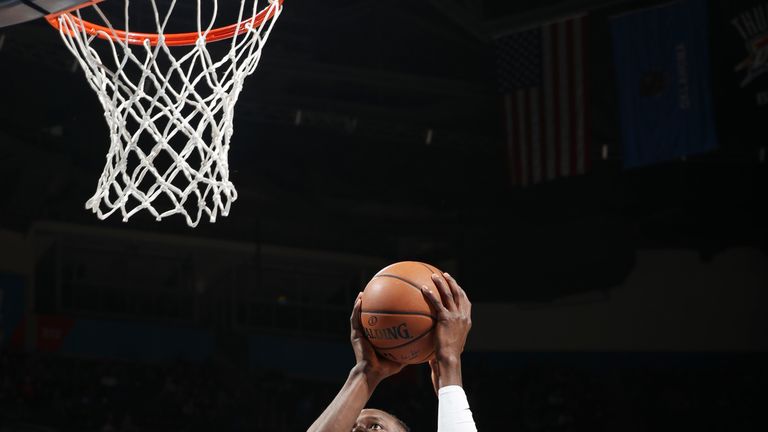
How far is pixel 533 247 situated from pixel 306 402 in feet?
12.6

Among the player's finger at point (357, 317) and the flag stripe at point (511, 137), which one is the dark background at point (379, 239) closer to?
→ the flag stripe at point (511, 137)

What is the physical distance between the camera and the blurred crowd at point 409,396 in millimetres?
11578

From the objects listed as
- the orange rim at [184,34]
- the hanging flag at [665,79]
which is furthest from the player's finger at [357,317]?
the hanging flag at [665,79]

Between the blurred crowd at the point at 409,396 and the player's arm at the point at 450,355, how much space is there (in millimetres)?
10072

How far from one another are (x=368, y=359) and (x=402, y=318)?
11 centimetres

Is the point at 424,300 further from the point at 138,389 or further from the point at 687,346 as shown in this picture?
the point at 687,346

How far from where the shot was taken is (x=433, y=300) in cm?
186

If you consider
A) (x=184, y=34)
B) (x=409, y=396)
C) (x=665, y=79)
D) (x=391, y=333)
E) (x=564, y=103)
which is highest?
(x=665, y=79)

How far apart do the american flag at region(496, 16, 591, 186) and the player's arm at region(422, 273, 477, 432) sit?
676 centimetres

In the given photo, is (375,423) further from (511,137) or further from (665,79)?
(511,137)

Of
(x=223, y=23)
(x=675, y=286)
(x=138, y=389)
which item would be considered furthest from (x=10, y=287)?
(x=675, y=286)

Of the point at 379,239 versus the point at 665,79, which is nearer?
the point at 665,79

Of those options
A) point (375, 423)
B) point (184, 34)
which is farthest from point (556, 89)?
point (375, 423)

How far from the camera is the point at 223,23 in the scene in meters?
7.27
